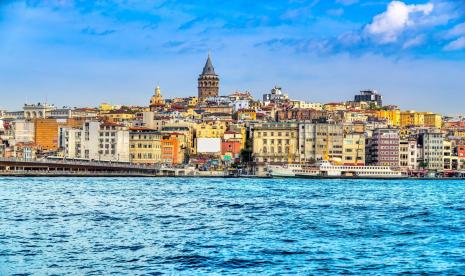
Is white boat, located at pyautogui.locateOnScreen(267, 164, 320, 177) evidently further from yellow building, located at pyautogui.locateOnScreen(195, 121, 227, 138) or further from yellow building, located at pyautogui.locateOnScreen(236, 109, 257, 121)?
yellow building, located at pyautogui.locateOnScreen(236, 109, 257, 121)

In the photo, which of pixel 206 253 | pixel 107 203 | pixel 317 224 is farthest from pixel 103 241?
pixel 107 203

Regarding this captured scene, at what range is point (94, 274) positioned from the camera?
1700cm

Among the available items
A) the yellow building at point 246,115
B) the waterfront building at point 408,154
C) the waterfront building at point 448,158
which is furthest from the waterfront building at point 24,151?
the waterfront building at point 448,158

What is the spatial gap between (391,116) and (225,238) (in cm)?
10242

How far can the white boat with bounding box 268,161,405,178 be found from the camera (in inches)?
3189

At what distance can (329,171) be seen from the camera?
267 ft

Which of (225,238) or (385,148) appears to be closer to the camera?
(225,238)

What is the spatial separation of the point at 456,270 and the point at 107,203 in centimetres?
1872

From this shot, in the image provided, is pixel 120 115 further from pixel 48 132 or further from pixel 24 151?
pixel 24 151

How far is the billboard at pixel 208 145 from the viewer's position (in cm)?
9406

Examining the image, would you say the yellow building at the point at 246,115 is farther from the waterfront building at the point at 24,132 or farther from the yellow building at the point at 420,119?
the waterfront building at the point at 24,132

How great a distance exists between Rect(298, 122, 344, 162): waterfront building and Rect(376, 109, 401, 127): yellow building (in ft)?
101

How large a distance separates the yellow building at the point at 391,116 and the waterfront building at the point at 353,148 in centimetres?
2981

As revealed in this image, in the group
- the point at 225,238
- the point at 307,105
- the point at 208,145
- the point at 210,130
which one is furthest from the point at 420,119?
the point at 225,238
